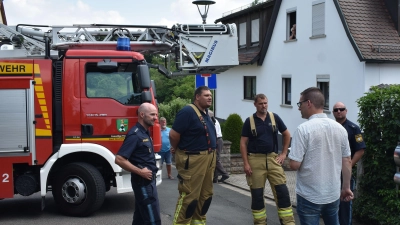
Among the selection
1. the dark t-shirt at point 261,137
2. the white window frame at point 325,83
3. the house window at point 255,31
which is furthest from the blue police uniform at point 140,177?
the house window at point 255,31

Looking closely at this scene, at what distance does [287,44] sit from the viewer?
76.0 feet

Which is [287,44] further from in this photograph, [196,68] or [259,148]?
[259,148]

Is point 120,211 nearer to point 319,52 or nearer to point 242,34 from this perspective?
point 319,52

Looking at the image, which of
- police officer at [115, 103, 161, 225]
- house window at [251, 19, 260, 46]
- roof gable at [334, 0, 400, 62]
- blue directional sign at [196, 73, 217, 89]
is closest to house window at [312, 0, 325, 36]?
roof gable at [334, 0, 400, 62]

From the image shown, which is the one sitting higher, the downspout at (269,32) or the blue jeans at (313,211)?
the downspout at (269,32)

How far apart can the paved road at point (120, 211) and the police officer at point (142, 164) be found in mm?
2427

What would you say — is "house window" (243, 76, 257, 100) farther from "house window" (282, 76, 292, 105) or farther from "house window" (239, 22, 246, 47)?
"house window" (282, 76, 292, 105)

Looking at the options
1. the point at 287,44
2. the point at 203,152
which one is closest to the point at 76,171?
the point at 203,152

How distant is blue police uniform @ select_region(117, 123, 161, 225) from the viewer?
6.44 m

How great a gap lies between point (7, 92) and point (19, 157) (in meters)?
1.02

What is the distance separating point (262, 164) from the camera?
25.8 feet

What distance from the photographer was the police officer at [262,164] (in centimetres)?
779

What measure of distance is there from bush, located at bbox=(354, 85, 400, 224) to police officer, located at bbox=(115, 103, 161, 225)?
3.36 metres

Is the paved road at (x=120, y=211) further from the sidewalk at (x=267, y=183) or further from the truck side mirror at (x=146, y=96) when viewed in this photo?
the truck side mirror at (x=146, y=96)
